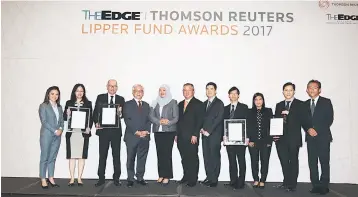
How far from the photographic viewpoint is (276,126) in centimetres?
469

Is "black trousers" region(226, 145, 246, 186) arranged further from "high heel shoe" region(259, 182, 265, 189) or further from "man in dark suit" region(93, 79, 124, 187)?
"man in dark suit" region(93, 79, 124, 187)

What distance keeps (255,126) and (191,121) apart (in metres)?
1.02

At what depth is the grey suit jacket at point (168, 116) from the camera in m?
4.74

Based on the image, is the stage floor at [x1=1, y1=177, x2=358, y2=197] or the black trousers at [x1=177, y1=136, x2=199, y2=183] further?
the black trousers at [x1=177, y1=136, x2=199, y2=183]

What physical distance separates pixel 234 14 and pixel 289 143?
2.60 meters

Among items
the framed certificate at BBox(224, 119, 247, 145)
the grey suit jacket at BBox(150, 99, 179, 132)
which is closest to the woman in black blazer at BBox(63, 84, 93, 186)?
the grey suit jacket at BBox(150, 99, 179, 132)

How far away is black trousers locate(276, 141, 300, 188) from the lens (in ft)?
15.1

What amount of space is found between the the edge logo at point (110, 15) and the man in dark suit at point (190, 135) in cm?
188

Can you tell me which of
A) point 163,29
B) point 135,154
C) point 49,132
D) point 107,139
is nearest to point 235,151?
point 135,154

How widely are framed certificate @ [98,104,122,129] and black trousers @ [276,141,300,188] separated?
262 centimetres

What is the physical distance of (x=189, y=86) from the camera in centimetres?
486

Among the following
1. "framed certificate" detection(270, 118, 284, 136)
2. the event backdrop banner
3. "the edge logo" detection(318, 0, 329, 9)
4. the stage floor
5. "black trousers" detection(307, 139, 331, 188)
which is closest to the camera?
the stage floor

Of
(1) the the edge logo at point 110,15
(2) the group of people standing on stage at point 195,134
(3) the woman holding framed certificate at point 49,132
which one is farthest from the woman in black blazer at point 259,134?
(3) the woman holding framed certificate at point 49,132

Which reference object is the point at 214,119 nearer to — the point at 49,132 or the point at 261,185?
the point at 261,185
